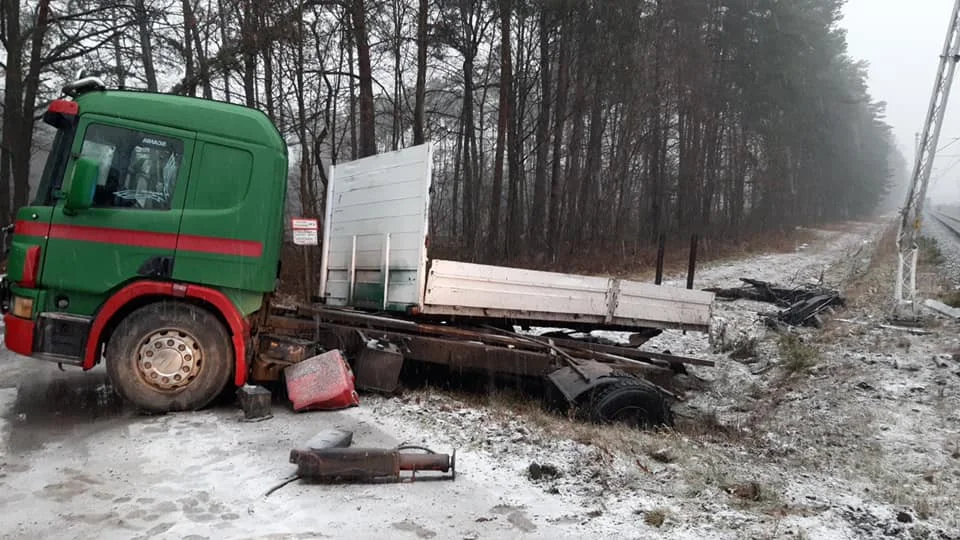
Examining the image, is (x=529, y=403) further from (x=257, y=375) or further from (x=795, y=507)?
(x=795, y=507)

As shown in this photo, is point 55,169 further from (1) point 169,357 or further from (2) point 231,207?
(1) point 169,357

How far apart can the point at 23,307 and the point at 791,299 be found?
46.2 ft

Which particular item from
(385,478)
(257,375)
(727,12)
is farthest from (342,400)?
(727,12)

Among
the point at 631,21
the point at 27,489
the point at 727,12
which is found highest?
the point at 727,12

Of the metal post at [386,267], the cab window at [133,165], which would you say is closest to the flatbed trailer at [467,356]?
the metal post at [386,267]

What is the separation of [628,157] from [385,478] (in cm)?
2294

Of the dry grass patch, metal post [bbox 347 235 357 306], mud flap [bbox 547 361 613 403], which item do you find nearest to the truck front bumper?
metal post [bbox 347 235 357 306]

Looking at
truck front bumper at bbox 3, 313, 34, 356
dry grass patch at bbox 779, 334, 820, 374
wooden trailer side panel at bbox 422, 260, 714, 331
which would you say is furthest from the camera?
dry grass patch at bbox 779, 334, 820, 374

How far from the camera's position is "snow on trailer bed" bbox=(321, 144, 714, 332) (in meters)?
6.93

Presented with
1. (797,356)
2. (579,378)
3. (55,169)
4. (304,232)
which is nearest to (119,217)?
(55,169)

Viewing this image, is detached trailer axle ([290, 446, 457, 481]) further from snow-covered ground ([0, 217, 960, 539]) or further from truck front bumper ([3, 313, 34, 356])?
truck front bumper ([3, 313, 34, 356])

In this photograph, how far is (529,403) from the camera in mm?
7086

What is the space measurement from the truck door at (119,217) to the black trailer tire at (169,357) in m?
0.35

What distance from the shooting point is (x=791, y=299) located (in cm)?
1490
